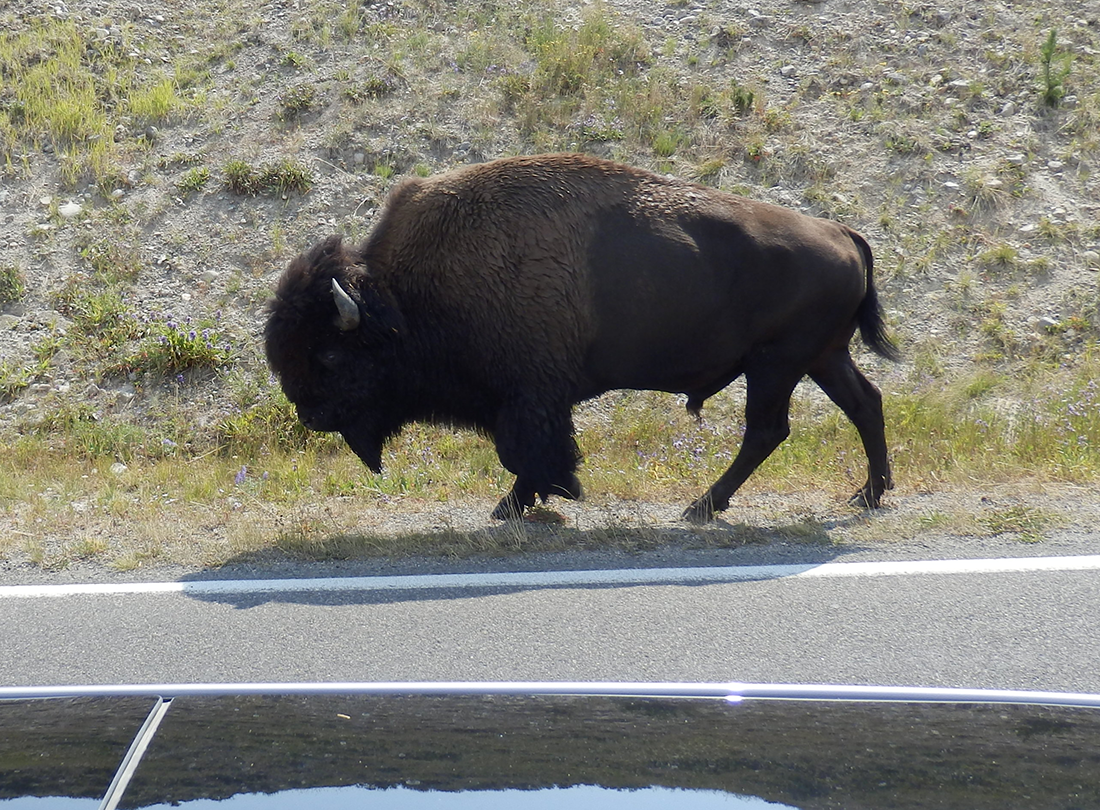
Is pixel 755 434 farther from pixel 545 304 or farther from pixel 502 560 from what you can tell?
pixel 502 560

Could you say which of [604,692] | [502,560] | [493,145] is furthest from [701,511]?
[493,145]

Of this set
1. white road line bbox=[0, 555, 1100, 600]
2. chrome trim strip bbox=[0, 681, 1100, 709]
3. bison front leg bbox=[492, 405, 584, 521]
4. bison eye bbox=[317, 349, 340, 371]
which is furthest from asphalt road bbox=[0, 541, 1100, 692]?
chrome trim strip bbox=[0, 681, 1100, 709]

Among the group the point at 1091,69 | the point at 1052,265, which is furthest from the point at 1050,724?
the point at 1091,69

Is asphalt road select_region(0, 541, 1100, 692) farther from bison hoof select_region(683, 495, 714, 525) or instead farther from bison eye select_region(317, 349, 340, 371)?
bison eye select_region(317, 349, 340, 371)

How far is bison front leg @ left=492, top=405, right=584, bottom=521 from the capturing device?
6.02 m

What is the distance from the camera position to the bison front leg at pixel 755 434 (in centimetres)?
627

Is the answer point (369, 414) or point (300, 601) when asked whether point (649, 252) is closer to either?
point (369, 414)

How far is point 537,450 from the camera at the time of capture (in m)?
6.03

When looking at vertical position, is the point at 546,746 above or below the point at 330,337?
above

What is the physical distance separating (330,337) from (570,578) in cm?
210

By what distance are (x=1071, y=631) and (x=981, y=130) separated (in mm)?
9359

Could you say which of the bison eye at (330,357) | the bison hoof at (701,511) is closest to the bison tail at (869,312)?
the bison hoof at (701,511)

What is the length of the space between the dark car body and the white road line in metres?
3.26

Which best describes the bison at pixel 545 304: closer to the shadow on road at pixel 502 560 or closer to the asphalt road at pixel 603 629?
the shadow on road at pixel 502 560
